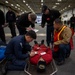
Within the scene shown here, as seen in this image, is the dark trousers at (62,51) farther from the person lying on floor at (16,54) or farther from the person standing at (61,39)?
the person lying on floor at (16,54)

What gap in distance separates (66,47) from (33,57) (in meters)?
1.09

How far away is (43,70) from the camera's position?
392cm

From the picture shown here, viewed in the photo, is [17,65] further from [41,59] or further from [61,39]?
[61,39]

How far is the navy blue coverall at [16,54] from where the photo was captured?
13.0ft

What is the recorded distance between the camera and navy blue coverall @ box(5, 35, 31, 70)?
13.0 ft

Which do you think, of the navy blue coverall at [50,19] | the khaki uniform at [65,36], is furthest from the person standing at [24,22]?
the khaki uniform at [65,36]

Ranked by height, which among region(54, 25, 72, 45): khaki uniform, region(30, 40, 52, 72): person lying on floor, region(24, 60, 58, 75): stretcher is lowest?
region(24, 60, 58, 75): stretcher

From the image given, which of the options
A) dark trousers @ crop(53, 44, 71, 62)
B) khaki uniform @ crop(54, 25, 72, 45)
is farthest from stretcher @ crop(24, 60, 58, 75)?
khaki uniform @ crop(54, 25, 72, 45)

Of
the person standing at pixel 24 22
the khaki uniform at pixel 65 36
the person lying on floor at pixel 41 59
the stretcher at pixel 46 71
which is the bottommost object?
the stretcher at pixel 46 71

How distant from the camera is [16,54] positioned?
405cm

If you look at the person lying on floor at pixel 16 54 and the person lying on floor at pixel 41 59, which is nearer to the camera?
the person lying on floor at pixel 41 59

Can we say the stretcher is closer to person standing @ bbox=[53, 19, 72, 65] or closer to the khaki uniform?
person standing @ bbox=[53, 19, 72, 65]

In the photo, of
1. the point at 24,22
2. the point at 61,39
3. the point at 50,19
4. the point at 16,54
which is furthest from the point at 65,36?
the point at 50,19

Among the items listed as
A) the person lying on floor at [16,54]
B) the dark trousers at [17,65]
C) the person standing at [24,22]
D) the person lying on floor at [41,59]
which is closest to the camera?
the person lying on floor at [41,59]
